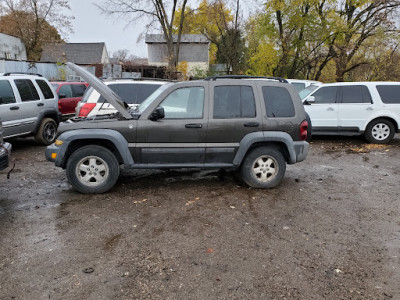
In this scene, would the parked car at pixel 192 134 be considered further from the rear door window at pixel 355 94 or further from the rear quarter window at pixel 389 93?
the rear quarter window at pixel 389 93

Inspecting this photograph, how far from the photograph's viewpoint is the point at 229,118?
5.25 metres

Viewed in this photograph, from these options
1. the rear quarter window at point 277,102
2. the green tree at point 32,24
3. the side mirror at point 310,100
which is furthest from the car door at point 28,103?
the green tree at point 32,24

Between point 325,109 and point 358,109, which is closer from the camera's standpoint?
point 358,109

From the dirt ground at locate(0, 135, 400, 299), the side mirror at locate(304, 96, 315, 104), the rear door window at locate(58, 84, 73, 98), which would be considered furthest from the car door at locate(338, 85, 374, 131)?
the rear door window at locate(58, 84, 73, 98)

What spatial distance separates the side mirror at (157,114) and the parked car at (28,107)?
15.1 feet

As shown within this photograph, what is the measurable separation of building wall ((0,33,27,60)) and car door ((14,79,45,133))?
106 feet

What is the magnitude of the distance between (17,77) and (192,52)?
34.7 meters

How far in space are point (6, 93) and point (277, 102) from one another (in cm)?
653

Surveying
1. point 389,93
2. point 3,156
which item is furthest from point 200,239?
point 389,93

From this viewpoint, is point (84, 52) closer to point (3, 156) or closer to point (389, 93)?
point (389, 93)

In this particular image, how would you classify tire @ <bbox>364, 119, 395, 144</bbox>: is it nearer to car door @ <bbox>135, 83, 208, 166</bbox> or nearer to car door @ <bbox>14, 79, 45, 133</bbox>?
car door @ <bbox>135, 83, 208, 166</bbox>

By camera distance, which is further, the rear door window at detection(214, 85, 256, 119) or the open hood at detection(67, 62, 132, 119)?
the rear door window at detection(214, 85, 256, 119)

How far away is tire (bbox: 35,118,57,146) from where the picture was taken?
347 inches

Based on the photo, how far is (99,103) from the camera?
303 inches
